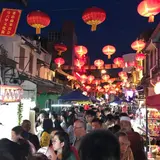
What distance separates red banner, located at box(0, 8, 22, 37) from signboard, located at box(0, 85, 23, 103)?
208 cm

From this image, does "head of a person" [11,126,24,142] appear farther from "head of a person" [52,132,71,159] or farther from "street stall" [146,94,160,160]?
"street stall" [146,94,160,160]

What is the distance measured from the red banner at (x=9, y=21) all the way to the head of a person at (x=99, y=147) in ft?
28.1

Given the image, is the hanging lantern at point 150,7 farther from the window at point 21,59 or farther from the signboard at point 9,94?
the window at point 21,59

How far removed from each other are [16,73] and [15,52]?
2.16 metres

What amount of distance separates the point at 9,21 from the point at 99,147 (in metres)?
8.88

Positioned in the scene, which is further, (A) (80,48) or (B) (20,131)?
(A) (80,48)

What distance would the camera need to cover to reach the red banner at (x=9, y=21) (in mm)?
10156

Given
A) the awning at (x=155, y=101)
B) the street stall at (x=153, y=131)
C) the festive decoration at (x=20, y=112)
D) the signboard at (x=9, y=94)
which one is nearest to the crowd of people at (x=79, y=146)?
the awning at (x=155, y=101)

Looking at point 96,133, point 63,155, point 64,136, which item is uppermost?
point 96,133

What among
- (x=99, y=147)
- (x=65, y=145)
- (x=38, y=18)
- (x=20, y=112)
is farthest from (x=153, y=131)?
(x=99, y=147)

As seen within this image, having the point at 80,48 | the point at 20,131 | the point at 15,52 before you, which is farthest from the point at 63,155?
the point at 15,52

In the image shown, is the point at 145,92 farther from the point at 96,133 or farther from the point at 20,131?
the point at 96,133

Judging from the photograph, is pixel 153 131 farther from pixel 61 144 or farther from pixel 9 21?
pixel 61 144

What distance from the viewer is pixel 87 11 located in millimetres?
9359
